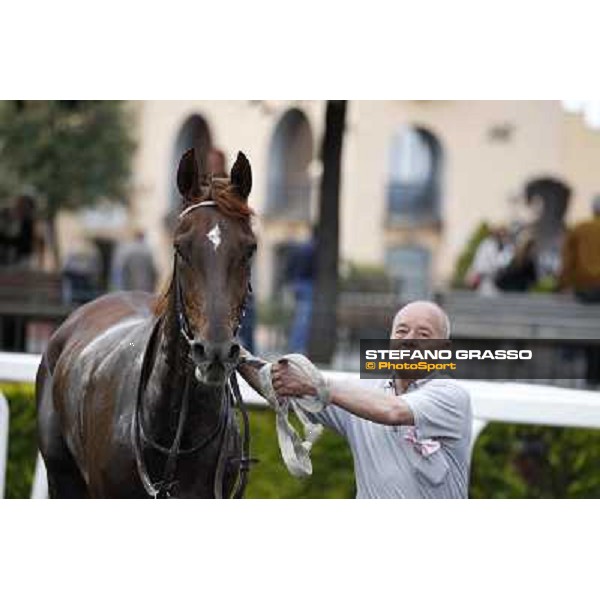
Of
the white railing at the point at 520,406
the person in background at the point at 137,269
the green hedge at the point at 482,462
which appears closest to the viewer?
the white railing at the point at 520,406

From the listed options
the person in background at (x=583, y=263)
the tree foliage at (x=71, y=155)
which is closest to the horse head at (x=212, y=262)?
the person in background at (x=583, y=263)

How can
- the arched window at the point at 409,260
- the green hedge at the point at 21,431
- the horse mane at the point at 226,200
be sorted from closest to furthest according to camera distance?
the horse mane at the point at 226,200, the green hedge at the point at 21,431, the arched window at the point at 409,260

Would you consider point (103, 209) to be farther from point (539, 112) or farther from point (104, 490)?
point (104, 490)

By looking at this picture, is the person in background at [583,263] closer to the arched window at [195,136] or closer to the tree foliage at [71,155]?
the arched window at [195,136]

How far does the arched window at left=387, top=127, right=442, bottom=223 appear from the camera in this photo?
30953 millimetres

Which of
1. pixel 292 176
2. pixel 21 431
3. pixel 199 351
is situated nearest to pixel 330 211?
pixel 21 431

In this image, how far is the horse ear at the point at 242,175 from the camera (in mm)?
4750

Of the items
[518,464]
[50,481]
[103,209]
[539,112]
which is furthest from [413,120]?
[50,481]

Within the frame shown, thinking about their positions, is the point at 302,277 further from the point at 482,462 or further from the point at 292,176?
the point at 292,176

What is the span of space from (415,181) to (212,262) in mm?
27267

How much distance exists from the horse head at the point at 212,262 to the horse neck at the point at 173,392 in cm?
16

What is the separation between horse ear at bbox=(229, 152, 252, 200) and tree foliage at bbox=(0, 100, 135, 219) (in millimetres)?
18406

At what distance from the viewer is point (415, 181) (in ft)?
104

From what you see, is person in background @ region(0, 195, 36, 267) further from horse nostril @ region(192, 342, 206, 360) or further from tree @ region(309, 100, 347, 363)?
horse nostril @ region(192, 342, 206, 360)
